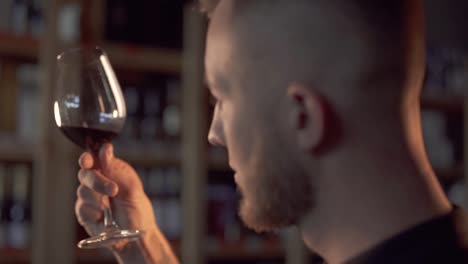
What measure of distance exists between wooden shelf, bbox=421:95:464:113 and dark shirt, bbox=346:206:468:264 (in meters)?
2.87

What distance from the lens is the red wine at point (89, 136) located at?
3.77 ft

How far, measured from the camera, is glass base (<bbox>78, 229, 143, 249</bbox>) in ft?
3.48

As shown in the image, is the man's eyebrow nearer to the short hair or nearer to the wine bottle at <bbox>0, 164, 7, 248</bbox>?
the short hair

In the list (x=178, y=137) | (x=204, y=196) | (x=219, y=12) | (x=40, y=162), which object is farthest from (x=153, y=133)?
(x=219, y=12)

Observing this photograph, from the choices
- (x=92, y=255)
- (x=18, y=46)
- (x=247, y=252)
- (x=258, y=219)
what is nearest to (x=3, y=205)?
(x=92, y=255)

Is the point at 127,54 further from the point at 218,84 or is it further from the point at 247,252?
the point at 218,84

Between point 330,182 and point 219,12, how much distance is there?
251mm

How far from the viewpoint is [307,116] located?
74 centimetres

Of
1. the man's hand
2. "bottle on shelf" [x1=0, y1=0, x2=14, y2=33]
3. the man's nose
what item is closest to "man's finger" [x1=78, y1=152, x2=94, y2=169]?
the man's hand

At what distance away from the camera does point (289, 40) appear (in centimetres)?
75

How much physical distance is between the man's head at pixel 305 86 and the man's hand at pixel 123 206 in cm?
38

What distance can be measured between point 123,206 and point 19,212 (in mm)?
1498

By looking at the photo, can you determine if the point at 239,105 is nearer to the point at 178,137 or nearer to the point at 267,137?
the point at 267,137

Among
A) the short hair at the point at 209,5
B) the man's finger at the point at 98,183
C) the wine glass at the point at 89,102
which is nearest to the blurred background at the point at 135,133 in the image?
the wine glass at the point at 89,102
